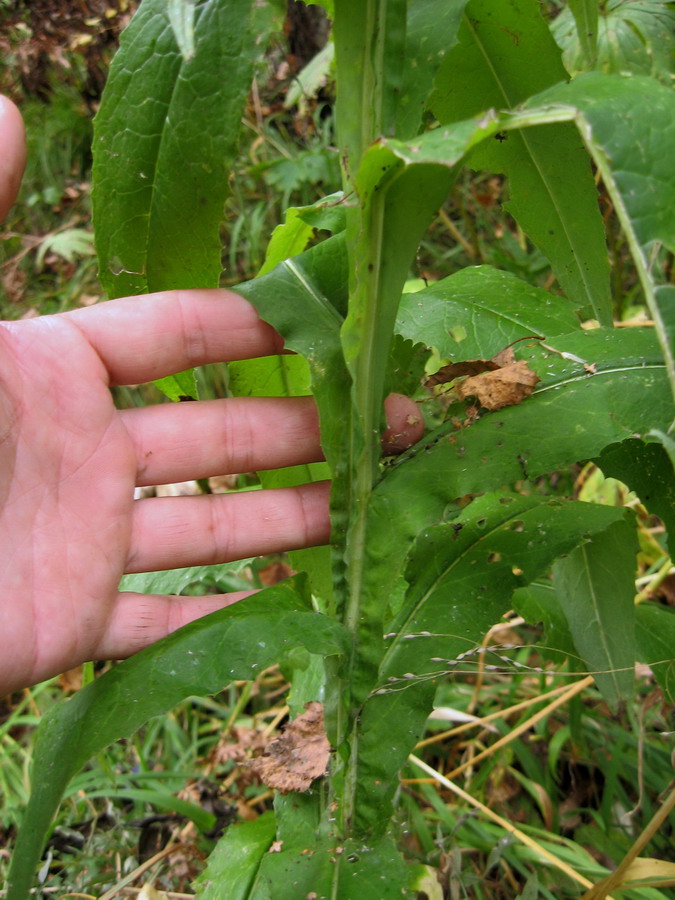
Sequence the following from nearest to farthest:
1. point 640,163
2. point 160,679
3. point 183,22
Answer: point 640,163 < point 183,22 < point 160,679

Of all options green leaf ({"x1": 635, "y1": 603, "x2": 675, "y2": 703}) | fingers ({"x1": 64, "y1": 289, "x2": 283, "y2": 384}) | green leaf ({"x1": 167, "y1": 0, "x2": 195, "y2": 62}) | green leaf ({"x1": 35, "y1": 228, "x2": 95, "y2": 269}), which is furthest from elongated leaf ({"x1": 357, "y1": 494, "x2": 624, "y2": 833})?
green leaf ({"x1": 35, "y1": 228, "x2": 95, "y2": 269})

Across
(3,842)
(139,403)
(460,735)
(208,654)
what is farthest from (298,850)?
(139,403)

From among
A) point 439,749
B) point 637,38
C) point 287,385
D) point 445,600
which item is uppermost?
point 637,38

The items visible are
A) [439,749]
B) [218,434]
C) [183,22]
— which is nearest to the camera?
[183,22]

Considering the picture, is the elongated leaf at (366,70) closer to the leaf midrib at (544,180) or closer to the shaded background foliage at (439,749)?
the leaf midrib at (544,180)

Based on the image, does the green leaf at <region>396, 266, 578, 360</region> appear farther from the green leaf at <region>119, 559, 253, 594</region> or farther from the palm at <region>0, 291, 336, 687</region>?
the green leaf at <region>119, 559, 253, 594</region>

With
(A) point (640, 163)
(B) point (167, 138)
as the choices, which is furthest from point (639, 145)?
(B) point (167, 138)

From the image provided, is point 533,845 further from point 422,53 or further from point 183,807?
point 422,53
